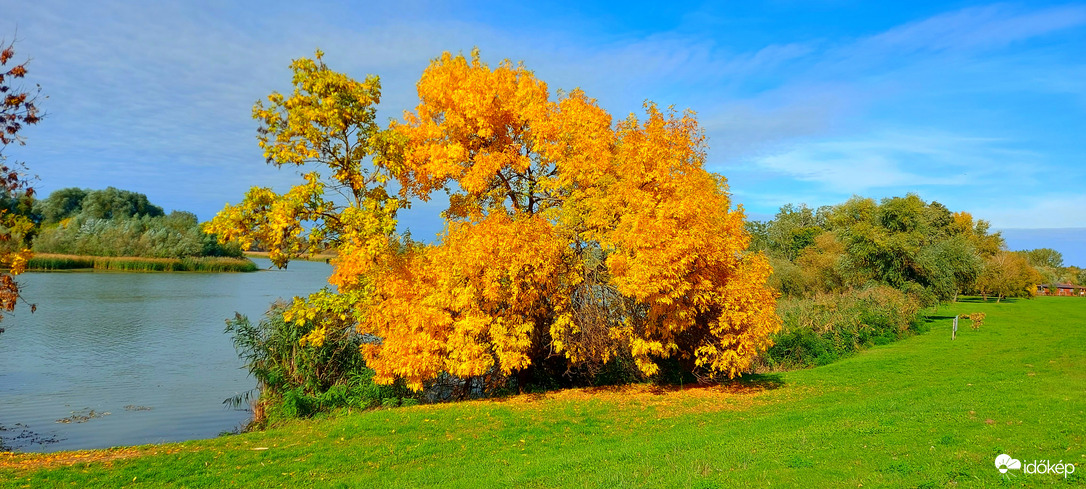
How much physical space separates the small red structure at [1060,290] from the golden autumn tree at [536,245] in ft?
322

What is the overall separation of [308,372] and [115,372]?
12122 mm

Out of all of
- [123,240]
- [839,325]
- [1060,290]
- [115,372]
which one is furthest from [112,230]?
[1060,290]

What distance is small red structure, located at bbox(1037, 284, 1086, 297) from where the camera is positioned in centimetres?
8806

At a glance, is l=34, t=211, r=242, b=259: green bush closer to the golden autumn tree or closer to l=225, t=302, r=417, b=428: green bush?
l=225, t=302, r=417, b=428: green bush

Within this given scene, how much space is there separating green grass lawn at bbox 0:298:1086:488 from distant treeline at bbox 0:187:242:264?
5019 cm

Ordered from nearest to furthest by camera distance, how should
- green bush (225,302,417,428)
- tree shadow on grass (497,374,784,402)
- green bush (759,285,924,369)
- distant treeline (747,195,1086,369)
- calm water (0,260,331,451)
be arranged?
green bush (225,302,417,428), calm water (0,260,331,451), tree shadow on grass (497,374,784,402), green bush (759,285,924,369), distant treeline (747,195,1086,369)

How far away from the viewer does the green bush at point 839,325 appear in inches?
997

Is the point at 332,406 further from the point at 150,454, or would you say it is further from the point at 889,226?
the point at 889,226

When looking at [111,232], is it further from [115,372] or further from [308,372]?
[308,372]

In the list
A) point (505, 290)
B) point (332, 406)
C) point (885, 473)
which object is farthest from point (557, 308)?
point (885, 473)

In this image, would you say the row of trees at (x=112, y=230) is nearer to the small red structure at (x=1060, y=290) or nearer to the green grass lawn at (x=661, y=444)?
the green grass lawn at (x=661, y=444)

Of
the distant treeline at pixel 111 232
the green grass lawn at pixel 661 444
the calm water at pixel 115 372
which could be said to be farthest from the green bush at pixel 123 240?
the green grass lawn at pixel 661 444

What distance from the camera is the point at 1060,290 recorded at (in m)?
91.2

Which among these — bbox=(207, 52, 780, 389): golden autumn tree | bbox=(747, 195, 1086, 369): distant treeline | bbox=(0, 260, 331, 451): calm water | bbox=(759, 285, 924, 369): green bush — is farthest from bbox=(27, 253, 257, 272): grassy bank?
bbox=(759, 285, 924, 369): green bush
